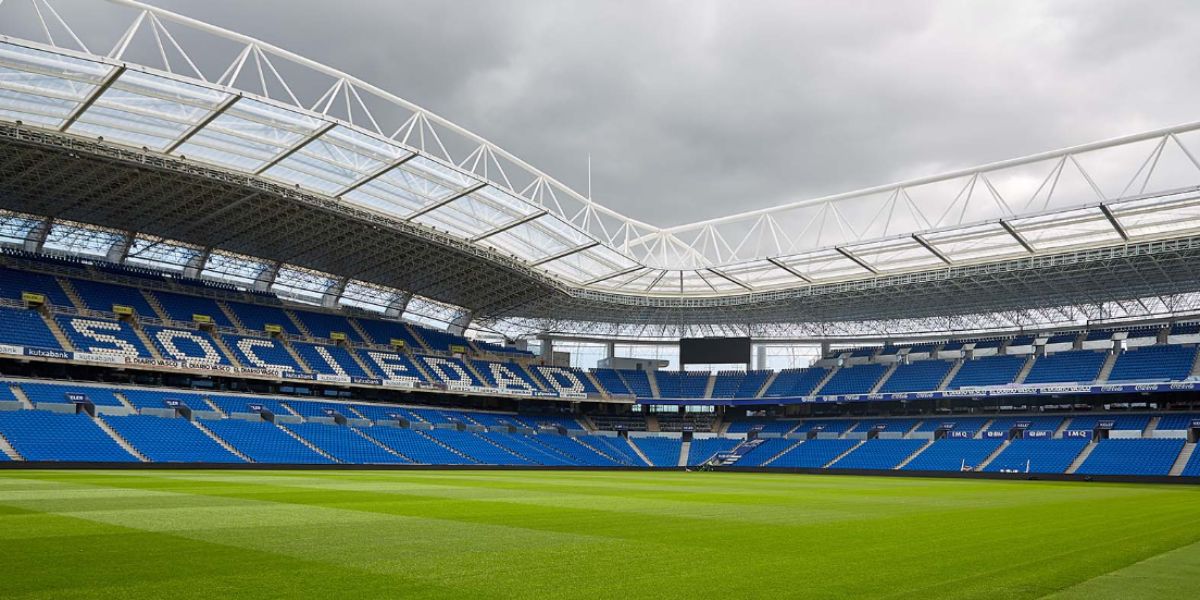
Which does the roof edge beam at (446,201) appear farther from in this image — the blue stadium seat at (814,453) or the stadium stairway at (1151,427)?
the stadium stairway at (1151,427)

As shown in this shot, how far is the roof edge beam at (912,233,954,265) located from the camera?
4816 cm

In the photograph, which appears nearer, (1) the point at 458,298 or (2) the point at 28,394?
(2) the point at 28,394

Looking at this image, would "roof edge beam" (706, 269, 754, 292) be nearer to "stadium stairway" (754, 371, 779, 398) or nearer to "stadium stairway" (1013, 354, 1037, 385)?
"stadium stairway" (754, 371, 779, 398)

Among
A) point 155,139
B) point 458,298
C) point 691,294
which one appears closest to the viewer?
point 155,139

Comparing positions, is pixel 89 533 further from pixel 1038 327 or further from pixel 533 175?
pixel 1038 327

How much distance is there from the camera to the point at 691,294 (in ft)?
213

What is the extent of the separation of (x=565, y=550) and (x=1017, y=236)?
42008mm

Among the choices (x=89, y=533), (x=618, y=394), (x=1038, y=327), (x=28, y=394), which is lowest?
(x=89, y=533)

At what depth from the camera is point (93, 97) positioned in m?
34.6

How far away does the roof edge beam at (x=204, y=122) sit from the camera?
35375mm

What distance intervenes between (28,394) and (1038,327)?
226 feet

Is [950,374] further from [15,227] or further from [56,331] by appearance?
[15,227]

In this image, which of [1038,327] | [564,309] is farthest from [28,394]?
[1038,327]

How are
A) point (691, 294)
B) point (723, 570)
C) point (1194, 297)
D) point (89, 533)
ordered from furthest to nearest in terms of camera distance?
point (691, 294)
point (1194, 297)
point (89, 533)
point (723, 570)
